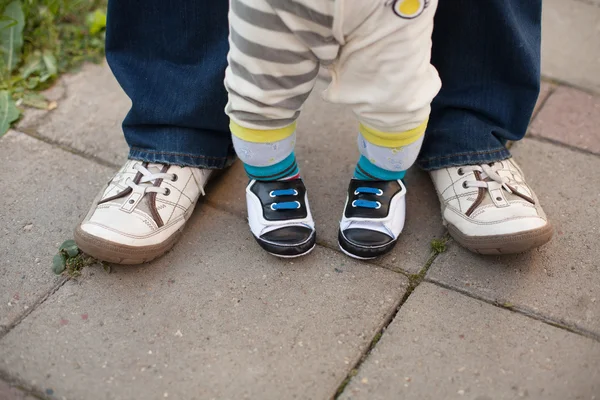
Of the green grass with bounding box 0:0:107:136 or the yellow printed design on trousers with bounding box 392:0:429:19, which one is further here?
the green grass with bounding box 0:0:107:136

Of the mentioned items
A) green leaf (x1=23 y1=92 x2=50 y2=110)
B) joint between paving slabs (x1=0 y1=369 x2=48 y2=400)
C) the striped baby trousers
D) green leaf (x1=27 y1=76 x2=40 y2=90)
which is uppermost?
the striped baby trousers

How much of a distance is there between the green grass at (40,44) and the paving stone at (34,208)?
6.8 inches

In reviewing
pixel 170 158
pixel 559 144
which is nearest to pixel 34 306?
pixel 170 158

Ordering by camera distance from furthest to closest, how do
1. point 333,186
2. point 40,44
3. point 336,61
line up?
point 40,44 < point 333,186 < point 336,61

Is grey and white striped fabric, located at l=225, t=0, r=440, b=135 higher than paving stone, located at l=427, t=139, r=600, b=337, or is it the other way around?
grey and white striped fabric, located at l=225, t=0, r=440, b=135

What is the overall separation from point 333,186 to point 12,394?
2.65ft

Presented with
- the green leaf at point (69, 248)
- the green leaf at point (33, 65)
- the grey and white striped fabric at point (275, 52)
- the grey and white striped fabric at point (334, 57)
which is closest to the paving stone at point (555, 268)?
the grey and white striped fabric at point (334, 57)

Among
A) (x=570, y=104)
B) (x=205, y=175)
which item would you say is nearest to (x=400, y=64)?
(x=205, y=175)

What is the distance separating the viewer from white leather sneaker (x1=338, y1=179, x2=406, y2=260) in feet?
4.59

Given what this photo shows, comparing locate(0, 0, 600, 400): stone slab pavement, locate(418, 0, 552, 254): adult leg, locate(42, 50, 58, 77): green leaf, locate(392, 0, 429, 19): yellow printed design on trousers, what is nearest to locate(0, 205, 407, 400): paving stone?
locate(0, 0, 600, 400): stone slab pavement

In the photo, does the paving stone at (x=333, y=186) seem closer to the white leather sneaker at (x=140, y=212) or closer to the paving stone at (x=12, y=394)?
the white leather sneaker at (x=140, y=212)

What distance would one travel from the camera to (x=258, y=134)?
128 cm

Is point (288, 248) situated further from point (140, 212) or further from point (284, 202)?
point (140, 212)

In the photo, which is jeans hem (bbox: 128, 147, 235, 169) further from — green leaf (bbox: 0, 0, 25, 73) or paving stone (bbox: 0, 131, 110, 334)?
green leaf (bbox: 0, 0, 25, 73)
